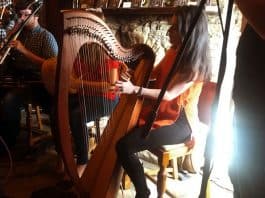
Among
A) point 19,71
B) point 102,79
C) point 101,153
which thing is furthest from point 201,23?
point 19,71

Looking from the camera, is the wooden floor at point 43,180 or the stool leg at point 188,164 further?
the stool leg at point 188,164

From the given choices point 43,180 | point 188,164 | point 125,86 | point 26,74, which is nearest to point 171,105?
point 125,86

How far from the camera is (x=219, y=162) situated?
2.51 m

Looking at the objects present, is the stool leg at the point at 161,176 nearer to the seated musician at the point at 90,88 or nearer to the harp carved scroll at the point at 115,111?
the harp carved scroll at the point at 115,111

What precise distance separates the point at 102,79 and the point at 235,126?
3.26 ft

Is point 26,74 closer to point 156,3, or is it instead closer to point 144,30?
point 144,30

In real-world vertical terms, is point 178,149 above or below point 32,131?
above

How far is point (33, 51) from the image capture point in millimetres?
2885

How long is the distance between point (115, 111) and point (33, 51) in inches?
47.2

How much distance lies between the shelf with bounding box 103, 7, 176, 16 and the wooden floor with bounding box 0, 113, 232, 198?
1161mm

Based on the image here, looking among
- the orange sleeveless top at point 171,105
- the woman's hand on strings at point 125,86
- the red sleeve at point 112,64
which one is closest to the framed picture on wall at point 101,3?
the orange sleeveless top at point 171,105

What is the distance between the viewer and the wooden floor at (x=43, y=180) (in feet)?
7.68

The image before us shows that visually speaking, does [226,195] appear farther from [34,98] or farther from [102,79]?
[34,98]

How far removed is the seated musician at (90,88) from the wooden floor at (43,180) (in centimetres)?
32
